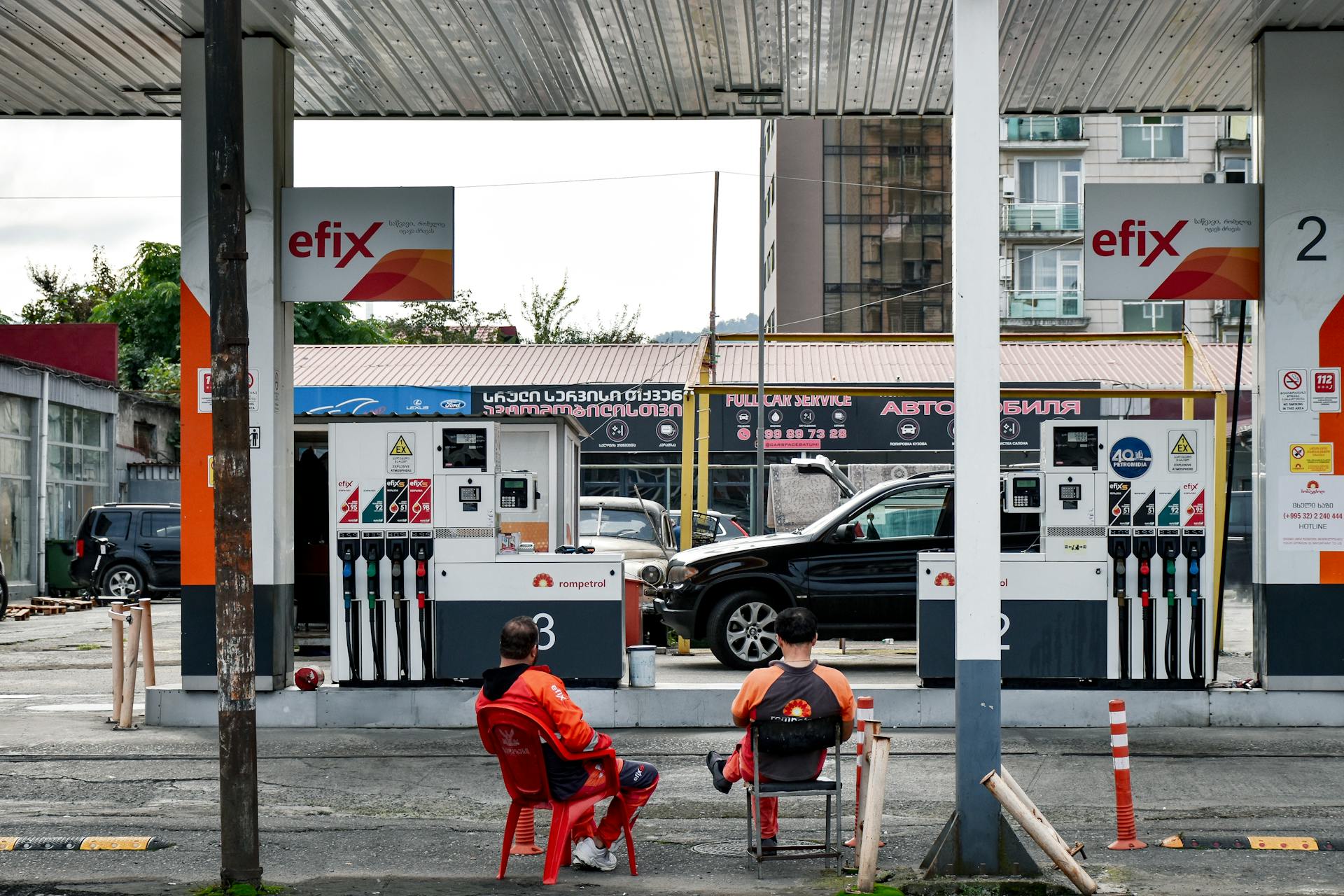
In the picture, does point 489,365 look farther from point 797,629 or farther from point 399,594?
point 797,629

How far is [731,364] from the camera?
33.1 metres

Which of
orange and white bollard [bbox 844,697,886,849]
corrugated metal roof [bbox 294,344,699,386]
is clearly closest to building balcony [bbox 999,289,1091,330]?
corrugated metal roof [bbox 294,344,699,386]

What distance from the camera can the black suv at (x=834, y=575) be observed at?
46.4 feet

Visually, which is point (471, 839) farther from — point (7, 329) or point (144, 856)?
→ point (7, 329)

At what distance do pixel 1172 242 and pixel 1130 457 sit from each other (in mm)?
1669

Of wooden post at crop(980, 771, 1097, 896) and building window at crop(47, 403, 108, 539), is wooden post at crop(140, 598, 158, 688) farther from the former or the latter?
building window at crop(47, 403, 108, 539)

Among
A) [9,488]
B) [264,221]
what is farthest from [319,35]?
[9,488]

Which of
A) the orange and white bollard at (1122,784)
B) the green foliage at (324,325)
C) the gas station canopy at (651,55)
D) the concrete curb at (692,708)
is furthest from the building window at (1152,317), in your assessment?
the orange and white bollard at (1122,784)

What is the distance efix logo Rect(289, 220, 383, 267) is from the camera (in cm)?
1134

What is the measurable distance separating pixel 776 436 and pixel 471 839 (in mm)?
24430

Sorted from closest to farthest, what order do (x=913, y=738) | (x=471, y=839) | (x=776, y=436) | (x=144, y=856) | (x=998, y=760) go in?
(x=998, y=760), (x=144, y=856), (x=471, y=839), (x=913, y=738), (x=776, y=436)

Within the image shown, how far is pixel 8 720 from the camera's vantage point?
11859mm

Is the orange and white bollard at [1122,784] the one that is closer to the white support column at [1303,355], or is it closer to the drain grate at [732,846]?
the drain grate at [732,846]

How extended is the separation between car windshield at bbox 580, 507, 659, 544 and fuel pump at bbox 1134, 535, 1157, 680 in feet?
25.7
